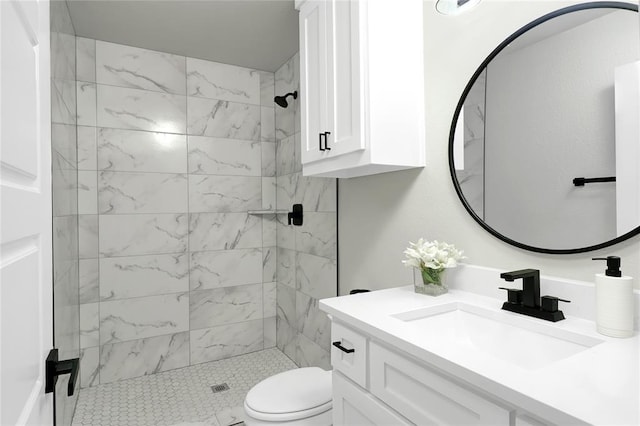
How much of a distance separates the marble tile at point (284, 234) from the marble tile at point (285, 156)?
1.24ft

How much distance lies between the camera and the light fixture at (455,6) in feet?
4.14

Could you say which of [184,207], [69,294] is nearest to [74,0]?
[184,207]

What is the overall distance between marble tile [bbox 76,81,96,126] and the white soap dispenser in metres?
2.89

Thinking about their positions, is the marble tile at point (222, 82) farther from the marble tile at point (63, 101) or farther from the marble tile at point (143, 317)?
the marble tile at point (143, 317)

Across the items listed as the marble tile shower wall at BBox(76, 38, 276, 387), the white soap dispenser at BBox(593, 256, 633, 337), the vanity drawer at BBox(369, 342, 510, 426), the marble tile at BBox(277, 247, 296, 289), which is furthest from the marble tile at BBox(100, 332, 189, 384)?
the white soap dispenser at BBox(593, 256, 633, 337)

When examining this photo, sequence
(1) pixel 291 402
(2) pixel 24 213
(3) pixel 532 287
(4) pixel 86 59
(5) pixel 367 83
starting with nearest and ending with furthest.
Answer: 1. (2) pixel 24 213
2. (3) pixel 532 287
3. (5) pixel 367 83
4. (1) pixel 291 402
5. (4) pixel 86 59

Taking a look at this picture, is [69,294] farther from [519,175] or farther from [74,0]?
[519,175]

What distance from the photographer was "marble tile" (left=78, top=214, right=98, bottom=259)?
246 centimetres

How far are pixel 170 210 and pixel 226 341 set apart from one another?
1.15 metres

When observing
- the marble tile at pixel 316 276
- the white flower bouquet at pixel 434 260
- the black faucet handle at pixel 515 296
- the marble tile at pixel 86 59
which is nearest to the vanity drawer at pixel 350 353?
the white flower bouquet at pixel 434 260

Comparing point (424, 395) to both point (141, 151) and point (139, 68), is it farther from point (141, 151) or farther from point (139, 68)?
point (139, 68)

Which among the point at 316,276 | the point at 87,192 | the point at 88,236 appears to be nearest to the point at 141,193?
the point at 87,192

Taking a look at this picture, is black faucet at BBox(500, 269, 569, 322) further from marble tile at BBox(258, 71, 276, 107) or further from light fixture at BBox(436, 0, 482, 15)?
marble tile at BBox(258, 71, 276, 107)

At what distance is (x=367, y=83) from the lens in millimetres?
1385
